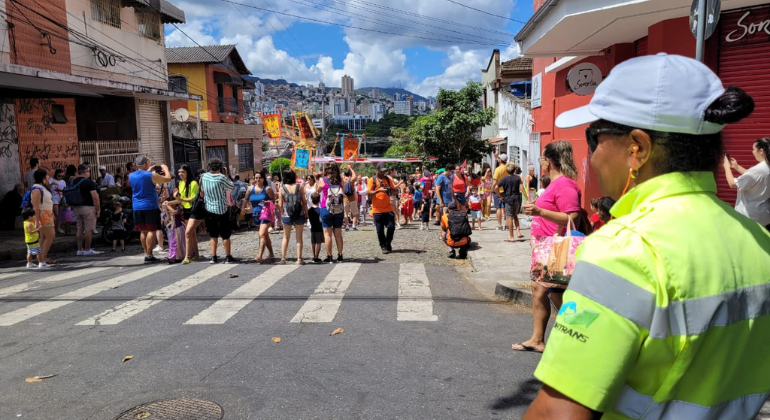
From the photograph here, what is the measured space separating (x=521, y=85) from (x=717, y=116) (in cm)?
3304

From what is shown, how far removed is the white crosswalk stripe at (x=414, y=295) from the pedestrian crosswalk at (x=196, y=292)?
1 cm

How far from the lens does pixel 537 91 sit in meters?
18.7

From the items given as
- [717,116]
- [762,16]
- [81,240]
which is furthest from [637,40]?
[81,240]

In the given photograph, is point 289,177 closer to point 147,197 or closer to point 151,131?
point 147,197

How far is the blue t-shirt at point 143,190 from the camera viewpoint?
404 inches

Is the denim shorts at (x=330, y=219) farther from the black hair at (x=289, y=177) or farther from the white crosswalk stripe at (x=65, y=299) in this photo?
the white crosswalk stripe at (x=65, y=299)

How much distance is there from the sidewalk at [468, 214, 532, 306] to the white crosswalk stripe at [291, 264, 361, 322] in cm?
200

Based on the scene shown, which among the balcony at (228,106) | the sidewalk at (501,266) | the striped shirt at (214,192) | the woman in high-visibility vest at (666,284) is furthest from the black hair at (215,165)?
the balcony at (228,106)

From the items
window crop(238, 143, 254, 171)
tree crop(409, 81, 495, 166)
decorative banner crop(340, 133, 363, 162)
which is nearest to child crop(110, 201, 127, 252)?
decorative banner crop(340, 133, 363, 162)

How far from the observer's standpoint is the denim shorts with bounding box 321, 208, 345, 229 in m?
10.4

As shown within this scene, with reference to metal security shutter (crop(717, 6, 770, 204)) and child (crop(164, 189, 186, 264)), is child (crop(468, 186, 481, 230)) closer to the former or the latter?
metal security shutter (crop(717, 6, 770, 204))

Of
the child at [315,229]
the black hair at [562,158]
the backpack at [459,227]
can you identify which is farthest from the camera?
the backpack at [459,227]

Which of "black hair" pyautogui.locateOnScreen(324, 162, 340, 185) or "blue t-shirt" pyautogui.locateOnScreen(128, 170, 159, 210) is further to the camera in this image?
"black hair" pyautogui.locateOnScreen(324, 162, 340, 185)

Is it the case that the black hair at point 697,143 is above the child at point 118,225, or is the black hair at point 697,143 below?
above
